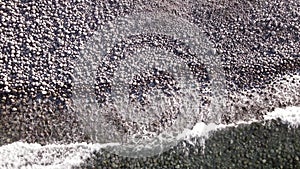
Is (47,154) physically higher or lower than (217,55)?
lower

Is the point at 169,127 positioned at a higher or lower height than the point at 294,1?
lower

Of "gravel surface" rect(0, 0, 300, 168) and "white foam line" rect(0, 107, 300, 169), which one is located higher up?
"gravel surface" rect(0, 0, 300, 168)

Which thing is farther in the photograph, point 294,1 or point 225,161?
point 294,1

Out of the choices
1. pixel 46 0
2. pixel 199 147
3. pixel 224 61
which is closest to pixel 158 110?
pixel 199 147

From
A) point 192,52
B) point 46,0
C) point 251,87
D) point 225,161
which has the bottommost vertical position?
point 225,161

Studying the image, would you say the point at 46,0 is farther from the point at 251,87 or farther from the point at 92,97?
the point at 251,87

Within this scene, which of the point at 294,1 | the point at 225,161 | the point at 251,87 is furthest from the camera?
the point at 294,1

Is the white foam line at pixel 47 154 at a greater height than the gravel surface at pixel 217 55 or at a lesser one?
lesser

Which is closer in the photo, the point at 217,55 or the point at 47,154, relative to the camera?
the point at 47,154
